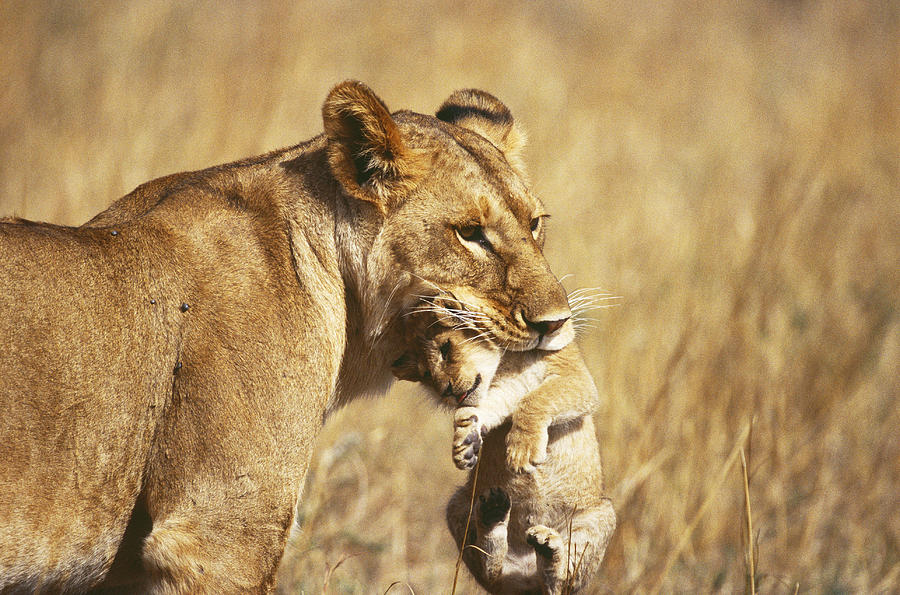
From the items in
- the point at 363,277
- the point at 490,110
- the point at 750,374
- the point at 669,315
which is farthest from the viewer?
the point at 669,315

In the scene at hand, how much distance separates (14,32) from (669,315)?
5142 mm

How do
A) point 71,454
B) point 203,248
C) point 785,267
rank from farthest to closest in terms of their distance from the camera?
1. point 785,267
2. point 203,248
3. point 71,454

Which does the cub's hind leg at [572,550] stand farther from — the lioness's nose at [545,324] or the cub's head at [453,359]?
the lioness's nose at [545,324]

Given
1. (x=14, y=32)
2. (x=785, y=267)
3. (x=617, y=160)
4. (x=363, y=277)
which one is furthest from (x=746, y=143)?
(x=363, y=277)

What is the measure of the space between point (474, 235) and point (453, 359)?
40cm

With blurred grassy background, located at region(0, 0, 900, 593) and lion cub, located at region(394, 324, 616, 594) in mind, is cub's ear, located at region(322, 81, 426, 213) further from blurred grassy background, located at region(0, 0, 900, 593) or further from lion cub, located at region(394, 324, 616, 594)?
blurred grassy background, located at region(0, 0, 900, 593)

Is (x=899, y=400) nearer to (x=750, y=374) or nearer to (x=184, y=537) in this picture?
(x=750, y=374)

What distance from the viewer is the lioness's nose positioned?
312cm

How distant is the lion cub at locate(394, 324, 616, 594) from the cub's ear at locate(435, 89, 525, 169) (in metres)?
0.83

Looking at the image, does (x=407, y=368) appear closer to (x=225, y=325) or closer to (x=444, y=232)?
(x=444, y=232)

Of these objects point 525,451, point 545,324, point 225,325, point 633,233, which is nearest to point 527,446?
point 525,451

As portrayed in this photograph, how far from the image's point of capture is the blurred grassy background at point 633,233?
5.88m

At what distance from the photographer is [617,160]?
992 cm

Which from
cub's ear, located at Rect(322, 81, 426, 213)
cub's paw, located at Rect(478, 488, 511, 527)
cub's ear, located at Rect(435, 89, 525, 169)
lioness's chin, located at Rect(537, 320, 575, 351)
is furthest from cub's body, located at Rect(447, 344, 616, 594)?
cub's ear, located at Rect(435, 89, 525, 169)
